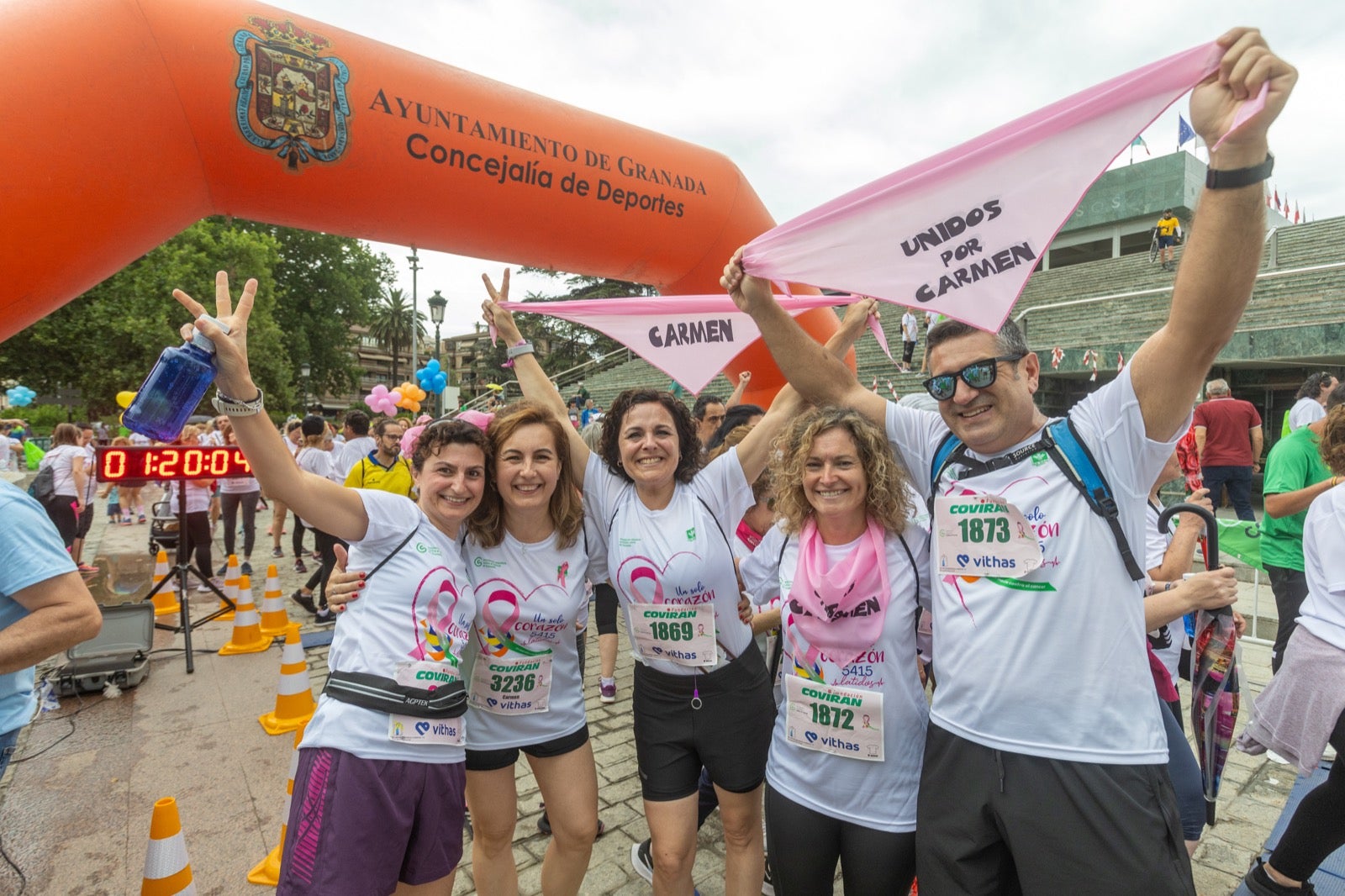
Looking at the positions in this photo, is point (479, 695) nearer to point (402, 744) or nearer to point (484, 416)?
point (402, 744)

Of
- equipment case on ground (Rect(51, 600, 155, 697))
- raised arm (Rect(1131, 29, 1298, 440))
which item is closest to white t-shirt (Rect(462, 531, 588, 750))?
raised arm (Rect(1131, 29, 1298, 440))

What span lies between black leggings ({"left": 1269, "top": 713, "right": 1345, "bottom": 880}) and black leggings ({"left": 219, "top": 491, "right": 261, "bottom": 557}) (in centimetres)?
1043

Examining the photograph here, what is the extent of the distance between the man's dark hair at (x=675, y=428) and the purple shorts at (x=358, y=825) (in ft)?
4.27

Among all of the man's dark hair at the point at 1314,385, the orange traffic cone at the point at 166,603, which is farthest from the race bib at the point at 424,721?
the man's dark hair at the point at 1314,385

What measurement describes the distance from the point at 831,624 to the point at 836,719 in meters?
0.28

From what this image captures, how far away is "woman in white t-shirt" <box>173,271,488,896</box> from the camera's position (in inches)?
75.0

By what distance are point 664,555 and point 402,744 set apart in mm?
1020

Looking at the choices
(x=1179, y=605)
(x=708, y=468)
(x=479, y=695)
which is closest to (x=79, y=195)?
(x=479, y=695)

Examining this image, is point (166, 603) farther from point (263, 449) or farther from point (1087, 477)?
point (1087, 477)

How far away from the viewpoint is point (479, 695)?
2.39 m

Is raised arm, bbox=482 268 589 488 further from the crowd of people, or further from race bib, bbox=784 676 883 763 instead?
race bib, bbox=784 676 883 763

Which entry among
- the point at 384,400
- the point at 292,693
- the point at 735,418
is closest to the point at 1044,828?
the point at 735,418

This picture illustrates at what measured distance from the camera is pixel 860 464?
7.04 ft

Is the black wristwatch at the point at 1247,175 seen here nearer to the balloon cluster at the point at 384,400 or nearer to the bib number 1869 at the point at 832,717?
the bib number 1869 at the point at 832,717
